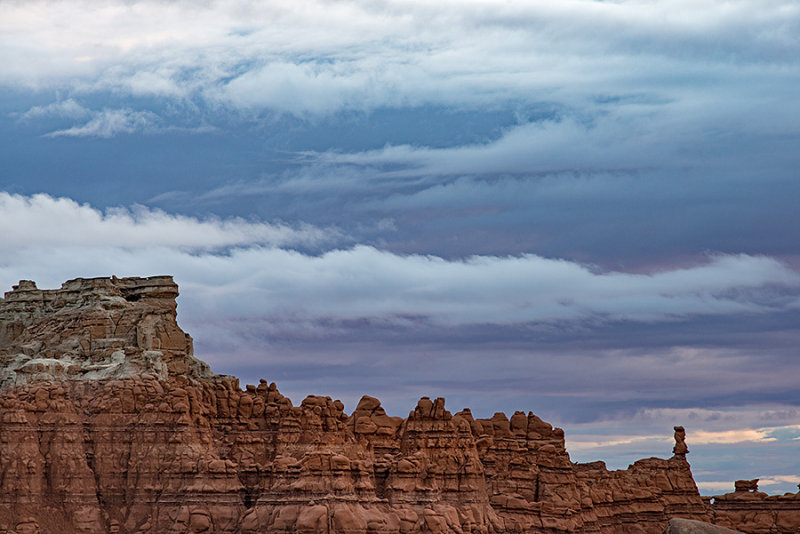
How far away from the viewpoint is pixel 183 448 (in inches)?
4080

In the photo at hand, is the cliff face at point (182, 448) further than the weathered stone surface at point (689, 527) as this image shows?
No

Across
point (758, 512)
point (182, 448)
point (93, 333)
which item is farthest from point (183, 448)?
point (758, 512)

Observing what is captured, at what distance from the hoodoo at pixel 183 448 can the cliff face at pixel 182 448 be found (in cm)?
8

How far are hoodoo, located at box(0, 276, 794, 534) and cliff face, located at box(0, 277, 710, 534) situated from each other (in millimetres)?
80

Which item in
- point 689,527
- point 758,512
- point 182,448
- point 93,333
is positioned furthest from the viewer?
point 758,512

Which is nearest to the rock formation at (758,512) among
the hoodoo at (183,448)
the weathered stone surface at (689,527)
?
the weathered stone surface at (689,527)

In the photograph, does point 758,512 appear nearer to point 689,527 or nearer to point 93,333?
point 689,527

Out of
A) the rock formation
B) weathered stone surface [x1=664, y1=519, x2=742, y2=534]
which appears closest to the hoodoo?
weathered stone surface [x1=664, y1=519, x2=742, y2=534]

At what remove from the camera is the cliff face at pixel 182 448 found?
10062cm

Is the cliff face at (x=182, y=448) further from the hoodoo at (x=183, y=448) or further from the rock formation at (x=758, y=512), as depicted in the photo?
the rock formation at (x=758, y=512)

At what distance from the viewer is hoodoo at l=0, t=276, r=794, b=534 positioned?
3962 inches

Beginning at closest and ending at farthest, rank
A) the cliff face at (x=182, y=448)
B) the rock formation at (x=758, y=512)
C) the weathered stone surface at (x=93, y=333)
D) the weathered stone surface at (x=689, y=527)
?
the cliff face at (x=182, y=448) → the weathered stone surface at (x=93, y=333) → the weathered stone surface at (x=689, y=527) → the rock formation at (x=758, y=512)

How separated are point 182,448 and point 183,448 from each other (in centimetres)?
5

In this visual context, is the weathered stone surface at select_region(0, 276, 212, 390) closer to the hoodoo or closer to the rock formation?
the hoodoo
